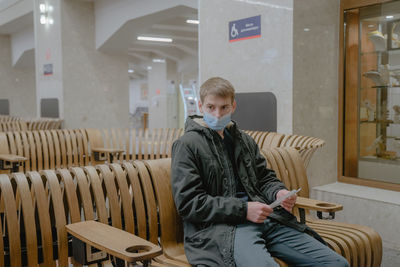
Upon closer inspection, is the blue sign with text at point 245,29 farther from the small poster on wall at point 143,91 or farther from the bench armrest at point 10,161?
the small poster on wall at point 143,91

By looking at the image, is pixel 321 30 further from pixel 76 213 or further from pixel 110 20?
pixel 110 20

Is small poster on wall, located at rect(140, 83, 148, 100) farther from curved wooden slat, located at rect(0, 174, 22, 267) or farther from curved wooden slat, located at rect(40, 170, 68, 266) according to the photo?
curved wooden slat, located at rect(0, 174, 22, 267)

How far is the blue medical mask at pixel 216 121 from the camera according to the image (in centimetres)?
241

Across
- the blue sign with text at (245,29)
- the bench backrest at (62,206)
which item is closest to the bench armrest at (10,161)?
the bench backrest at (62,206)

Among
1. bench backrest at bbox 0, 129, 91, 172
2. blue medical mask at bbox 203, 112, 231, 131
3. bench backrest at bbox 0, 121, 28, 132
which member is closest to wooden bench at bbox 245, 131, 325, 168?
blue medical mask at bbox 203, 112, 231, 131

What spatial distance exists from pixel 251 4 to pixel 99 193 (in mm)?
3971

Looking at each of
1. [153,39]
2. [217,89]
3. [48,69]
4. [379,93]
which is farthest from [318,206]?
[153,39]

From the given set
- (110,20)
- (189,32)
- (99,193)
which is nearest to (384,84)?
(99,193)

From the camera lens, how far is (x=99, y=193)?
2.35m

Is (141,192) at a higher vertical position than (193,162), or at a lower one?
lower

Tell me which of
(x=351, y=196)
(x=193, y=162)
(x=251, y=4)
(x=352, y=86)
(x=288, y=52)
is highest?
(x=251, y=4)

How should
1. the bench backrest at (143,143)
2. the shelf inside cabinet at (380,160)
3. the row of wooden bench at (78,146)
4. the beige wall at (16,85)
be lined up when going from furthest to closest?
the beige wall at (16,85)
the bench backrest at (143,143)
the shelf inside cabinet at (380,160)
the row of wooden bench at (78,146)

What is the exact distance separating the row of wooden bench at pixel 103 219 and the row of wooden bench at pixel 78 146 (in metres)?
1.66

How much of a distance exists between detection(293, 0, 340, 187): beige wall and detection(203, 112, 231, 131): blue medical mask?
279cm
